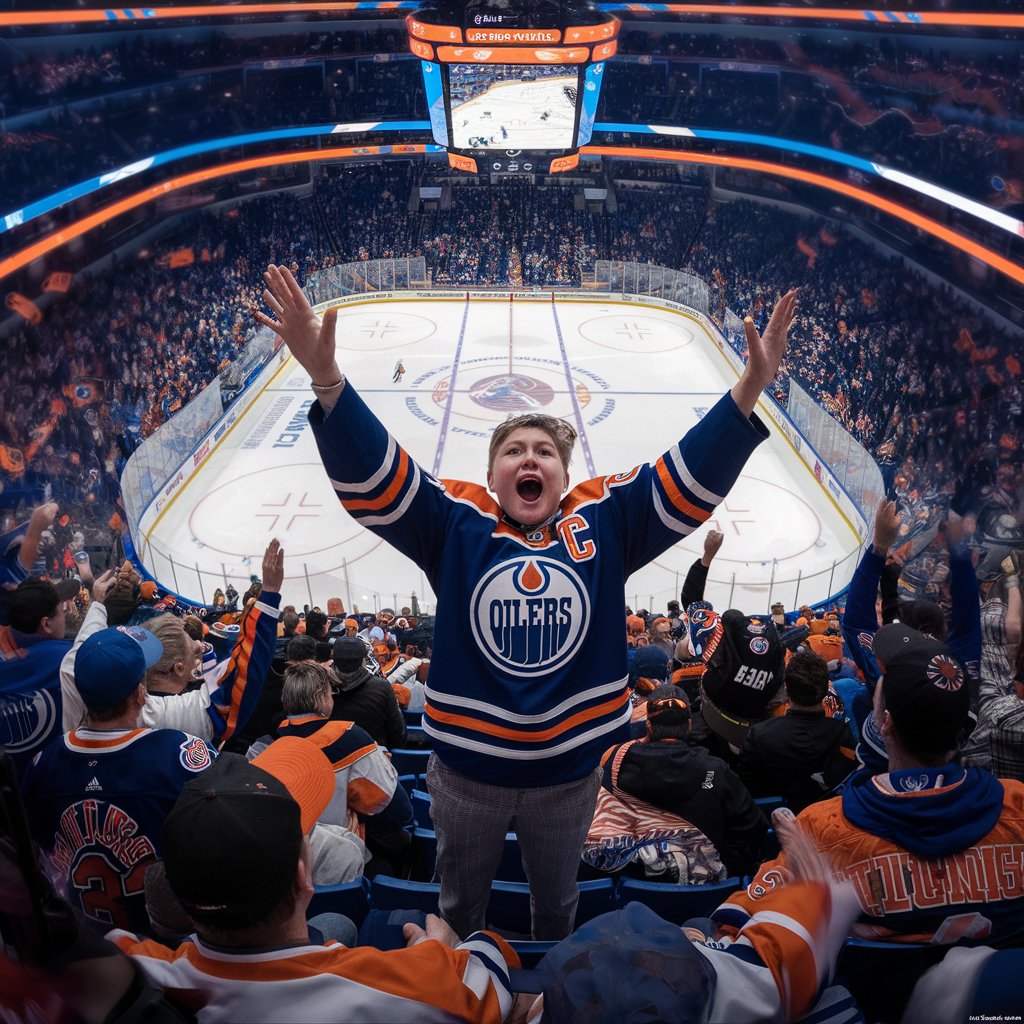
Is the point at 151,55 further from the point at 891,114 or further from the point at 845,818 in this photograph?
the point at 845,818

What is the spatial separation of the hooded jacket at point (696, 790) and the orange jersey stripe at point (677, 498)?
1172 millimetres

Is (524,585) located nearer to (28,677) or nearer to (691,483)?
(691,483)

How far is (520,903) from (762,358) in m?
1.84

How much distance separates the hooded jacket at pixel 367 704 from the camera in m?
4.05

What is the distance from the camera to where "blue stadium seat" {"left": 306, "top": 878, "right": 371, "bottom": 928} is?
99.2 inches

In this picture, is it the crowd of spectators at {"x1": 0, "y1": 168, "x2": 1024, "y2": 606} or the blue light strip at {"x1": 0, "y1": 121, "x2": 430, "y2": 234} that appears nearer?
the crowd of spectators at {"x1": 0, "y1": 168, "x2": 1024, "y2": 606}

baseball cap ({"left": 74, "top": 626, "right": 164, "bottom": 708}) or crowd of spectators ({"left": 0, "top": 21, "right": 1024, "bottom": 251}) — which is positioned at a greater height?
crowd of spectators ({"left": 0, "top": 21, "right": 1024, "bottom": 251})

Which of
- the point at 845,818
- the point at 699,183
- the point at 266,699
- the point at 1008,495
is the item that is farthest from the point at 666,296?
the point at 845,818

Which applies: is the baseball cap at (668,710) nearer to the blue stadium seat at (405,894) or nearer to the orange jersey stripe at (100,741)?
the blue stadium seat at (405,894)

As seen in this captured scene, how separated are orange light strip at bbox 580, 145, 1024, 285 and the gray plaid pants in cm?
1414

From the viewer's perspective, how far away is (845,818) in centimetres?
191

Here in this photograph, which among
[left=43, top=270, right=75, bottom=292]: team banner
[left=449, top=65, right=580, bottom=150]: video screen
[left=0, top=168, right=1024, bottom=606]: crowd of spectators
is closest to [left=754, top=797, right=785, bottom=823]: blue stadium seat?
[left=0, top=168, right=1024, bottom=606]: crowd of spectators

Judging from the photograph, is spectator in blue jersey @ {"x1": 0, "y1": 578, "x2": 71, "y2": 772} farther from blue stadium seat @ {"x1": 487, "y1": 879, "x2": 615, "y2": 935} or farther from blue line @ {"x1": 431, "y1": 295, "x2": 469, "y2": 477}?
blue line @ {"x1": 431, "y1": 295, "x2": 469, "y2": 477}

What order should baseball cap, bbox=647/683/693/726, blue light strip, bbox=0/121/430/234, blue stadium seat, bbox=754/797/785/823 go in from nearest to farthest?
baseball cap, bbox=647/683/693/726, blue stadium seat, bbox=754/797/785/823, blue light strip, bbox=0/121/430/234
